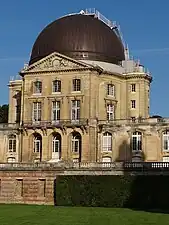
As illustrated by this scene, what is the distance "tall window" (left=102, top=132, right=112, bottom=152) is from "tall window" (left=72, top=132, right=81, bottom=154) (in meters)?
3.18

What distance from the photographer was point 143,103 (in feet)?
252

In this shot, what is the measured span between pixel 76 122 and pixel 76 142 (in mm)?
2725

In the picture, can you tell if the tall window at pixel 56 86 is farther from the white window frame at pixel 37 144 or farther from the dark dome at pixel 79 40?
the white window frame at pixel 37 144

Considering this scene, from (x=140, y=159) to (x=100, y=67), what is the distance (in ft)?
45.5

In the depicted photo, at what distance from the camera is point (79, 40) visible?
73.8m

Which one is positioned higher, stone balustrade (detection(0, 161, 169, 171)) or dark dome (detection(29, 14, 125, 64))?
dark dome (detection(29, 14, 125, 64))

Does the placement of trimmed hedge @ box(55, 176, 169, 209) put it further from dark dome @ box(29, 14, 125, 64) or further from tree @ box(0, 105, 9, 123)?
tree @ box(0, 105, 9, 123)

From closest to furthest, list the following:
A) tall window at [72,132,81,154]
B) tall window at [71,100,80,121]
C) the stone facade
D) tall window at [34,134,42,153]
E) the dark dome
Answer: the stone facade
tall window at [72,132,81,154]
tall window at [71,100,80,121]
tall window at [34,134,42,153]
the dark dome

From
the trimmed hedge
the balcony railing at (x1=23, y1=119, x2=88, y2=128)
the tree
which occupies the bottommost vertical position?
the trimmed hedge

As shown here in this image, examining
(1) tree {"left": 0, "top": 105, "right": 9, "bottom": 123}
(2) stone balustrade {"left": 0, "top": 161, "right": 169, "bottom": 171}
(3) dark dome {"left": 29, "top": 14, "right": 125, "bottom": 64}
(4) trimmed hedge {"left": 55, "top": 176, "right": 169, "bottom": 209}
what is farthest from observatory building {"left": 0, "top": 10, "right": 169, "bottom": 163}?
(1) tree {"left": 0, "top": 105, "right": 9, "bottom": 123}

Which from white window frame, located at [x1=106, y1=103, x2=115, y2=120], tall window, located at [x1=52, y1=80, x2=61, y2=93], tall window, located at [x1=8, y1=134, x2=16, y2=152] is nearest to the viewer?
tall window, located at [x1=52, y1=80, x2=61, y2=93]

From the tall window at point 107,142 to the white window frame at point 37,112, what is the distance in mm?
9411

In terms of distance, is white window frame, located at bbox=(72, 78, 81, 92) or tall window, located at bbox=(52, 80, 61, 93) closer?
white window frame, located at bbox=(72, 78, 81, 92)

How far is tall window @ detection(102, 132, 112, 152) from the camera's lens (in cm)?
6912
